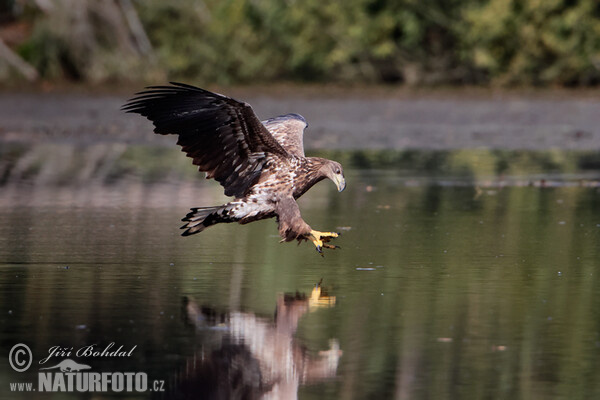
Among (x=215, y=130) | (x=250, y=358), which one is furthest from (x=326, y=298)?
(x=215, y=130)

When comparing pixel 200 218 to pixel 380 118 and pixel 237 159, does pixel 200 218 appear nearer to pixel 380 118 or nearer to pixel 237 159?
pixel 237 159

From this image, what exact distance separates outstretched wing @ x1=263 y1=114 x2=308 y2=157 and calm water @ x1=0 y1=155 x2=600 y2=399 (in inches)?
28.8

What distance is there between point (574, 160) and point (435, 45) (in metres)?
16.4

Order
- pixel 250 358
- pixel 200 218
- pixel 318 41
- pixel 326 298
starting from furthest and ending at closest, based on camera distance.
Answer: pixel 318 41, pixel 200 218, pixel 326 298, pixel 250 358

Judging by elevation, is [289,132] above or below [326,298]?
above

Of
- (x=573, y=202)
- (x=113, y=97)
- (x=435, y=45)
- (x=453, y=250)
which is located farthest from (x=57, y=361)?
(x=435, y=45)

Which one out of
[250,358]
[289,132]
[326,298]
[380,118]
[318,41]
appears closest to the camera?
[250,358]

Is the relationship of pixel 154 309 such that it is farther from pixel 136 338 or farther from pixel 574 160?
pixel 574 160

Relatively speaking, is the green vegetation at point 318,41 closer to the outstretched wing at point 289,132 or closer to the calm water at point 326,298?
the calm water at point 326,298

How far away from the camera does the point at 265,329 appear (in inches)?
281

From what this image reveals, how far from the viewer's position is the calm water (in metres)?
6.12

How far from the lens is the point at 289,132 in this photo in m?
10.5

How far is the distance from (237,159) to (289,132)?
96 centimetres

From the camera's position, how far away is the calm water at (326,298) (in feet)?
20.1
